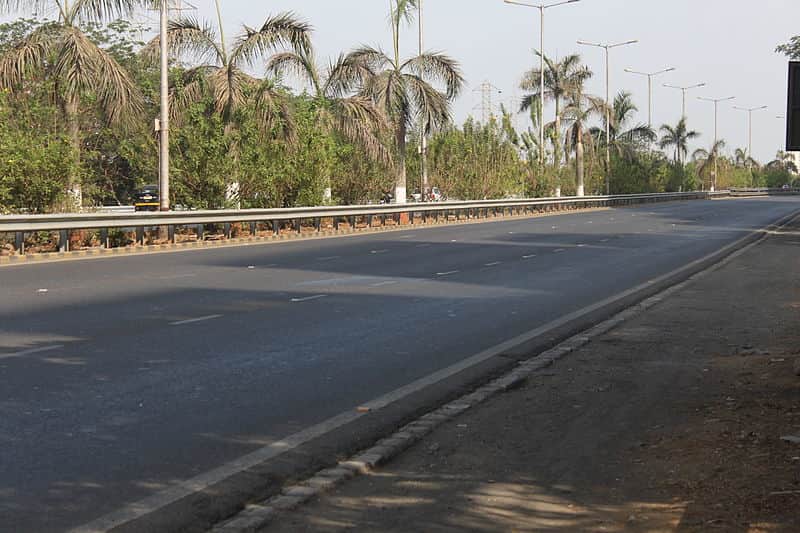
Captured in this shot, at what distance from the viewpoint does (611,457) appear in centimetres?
670

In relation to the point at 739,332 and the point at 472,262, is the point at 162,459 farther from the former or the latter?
the point at 472,262

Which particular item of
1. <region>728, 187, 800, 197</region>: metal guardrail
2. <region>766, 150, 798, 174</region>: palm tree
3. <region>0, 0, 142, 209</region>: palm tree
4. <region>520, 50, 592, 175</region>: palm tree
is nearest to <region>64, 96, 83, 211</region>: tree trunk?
<region>0, 0, 142, 209</region>: palm tree

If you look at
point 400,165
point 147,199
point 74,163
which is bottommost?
point 147,199

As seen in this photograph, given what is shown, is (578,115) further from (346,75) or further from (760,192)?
(760,192)

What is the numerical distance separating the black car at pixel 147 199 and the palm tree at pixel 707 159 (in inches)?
2816

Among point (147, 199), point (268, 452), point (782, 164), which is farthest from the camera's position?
point (782, 164)

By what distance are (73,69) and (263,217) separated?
6481 millimetres

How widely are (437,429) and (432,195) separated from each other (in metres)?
46.6

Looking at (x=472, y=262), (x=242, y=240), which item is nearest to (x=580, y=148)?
(x=242, y=240)

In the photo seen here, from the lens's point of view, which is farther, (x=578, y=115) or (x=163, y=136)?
(x=578, y=115)

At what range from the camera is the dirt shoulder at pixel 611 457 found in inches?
215

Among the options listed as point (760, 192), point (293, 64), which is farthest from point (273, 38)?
point (760, 192)

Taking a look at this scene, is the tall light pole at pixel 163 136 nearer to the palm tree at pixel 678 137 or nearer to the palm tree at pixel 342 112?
the palm tree at pixel 342 112

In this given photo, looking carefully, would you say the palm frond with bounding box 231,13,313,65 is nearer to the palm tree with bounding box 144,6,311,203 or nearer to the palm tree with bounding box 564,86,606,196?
the palm tree with bounding box 144,6,311,203
